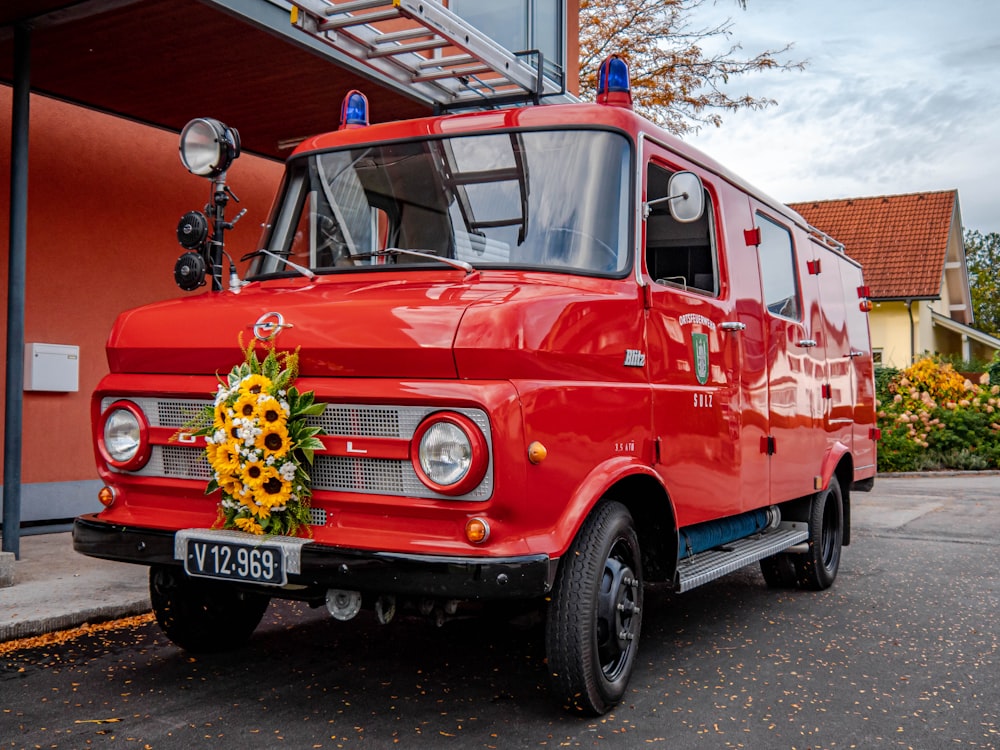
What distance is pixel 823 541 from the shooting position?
24.4 feet

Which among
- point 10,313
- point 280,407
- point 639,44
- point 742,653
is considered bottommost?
point 742,653

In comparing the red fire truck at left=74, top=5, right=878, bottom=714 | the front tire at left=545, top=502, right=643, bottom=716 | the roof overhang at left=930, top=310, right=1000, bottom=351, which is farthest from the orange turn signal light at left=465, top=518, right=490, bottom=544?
the roof overhang at left=930, top=310, right=1000, bottom=351

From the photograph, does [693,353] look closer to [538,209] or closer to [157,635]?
[538,209]

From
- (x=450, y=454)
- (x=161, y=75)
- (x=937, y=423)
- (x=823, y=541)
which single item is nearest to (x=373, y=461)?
(x=450, y=454)

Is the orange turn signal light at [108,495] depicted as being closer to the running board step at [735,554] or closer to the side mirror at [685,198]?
the running board step at [735,554]

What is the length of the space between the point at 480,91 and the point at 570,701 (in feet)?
18.7

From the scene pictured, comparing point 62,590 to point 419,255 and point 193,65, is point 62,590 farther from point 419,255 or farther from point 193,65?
point 193,65

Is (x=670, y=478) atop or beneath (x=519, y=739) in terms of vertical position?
atop

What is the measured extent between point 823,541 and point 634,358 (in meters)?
3.58

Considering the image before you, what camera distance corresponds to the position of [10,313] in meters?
6.93

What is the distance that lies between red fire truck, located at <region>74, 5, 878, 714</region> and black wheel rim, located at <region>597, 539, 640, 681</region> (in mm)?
13

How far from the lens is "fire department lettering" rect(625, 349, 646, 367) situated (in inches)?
176

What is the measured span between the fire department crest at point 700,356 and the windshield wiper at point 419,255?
1.27 meters

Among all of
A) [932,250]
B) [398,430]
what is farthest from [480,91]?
[932,250]
